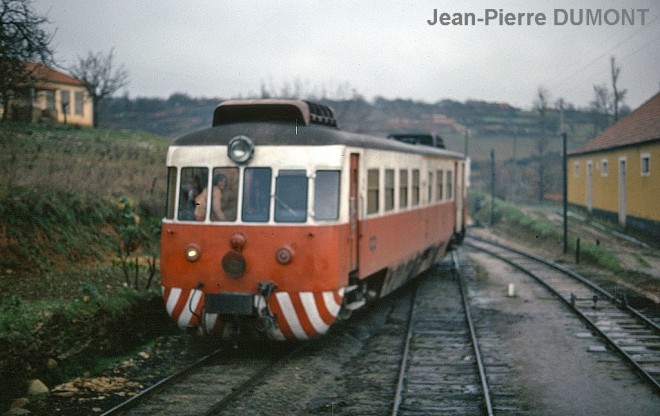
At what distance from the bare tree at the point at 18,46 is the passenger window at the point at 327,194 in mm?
5860

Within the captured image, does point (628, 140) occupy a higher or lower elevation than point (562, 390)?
higher

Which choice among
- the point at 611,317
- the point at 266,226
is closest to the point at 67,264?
the point at 266,226

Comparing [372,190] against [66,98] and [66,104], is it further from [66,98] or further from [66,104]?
[66,98]

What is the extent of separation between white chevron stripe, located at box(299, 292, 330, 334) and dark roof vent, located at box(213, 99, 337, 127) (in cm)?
247

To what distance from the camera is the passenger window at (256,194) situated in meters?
9.63

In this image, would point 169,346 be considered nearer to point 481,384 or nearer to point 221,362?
point 221,362

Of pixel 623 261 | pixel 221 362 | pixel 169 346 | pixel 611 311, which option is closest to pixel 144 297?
pixel 169 346

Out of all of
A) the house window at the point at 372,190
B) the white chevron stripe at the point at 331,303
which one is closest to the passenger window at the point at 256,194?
the white chevron stripe at the point at 331,303

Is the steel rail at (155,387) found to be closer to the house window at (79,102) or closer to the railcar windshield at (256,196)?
the railcar windshield at (256,196)

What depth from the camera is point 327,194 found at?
963 centimetres

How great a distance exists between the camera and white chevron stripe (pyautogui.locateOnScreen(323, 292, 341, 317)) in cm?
957

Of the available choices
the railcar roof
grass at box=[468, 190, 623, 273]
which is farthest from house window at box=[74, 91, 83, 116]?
the railcar roof

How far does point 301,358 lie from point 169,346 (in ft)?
6.69

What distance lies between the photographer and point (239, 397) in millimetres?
8297
